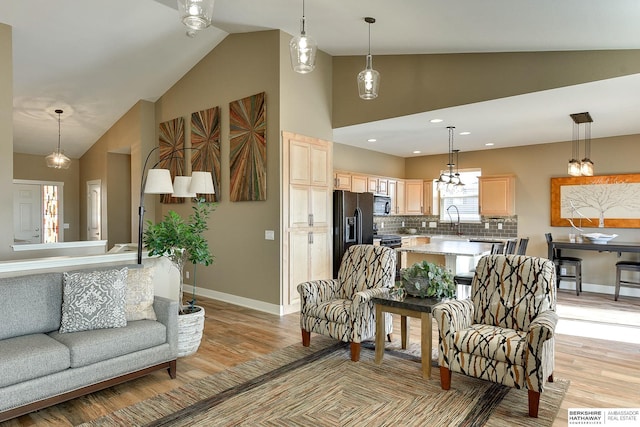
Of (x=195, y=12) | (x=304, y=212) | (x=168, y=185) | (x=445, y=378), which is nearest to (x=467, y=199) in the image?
(x=304, y=212)

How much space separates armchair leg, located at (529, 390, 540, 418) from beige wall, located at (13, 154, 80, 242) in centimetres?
916

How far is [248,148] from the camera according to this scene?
18.1 feet

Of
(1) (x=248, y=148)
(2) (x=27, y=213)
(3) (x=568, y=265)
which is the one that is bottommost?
(3) (x=568, y=265)

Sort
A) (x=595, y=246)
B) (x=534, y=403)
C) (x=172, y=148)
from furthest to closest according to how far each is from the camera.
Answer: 1. (x=172, y=148)
2. (x=595, y=246)
3. (x=534, y=403)

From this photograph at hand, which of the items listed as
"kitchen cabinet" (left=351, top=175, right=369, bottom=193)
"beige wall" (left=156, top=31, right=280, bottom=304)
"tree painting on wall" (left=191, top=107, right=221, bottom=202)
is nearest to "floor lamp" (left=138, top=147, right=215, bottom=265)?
"beige wall" (left=156, top=31, right=280, bottom=304)

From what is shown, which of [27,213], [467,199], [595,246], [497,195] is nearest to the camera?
[595,246]

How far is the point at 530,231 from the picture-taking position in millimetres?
7617

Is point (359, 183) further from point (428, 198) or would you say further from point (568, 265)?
point (568, 265)

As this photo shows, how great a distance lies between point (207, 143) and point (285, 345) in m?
3.50

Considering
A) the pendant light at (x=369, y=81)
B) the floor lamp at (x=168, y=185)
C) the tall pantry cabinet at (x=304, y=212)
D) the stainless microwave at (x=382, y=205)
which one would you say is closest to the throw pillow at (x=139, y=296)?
the floor lamp at (x=168, y=185)

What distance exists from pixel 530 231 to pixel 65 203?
971 centimetres

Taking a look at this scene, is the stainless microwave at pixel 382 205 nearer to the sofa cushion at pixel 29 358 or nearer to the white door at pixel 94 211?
the white door at pixel 94 211

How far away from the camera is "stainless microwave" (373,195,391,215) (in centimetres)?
767

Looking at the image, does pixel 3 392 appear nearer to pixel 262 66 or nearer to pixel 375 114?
pixel 262 66
